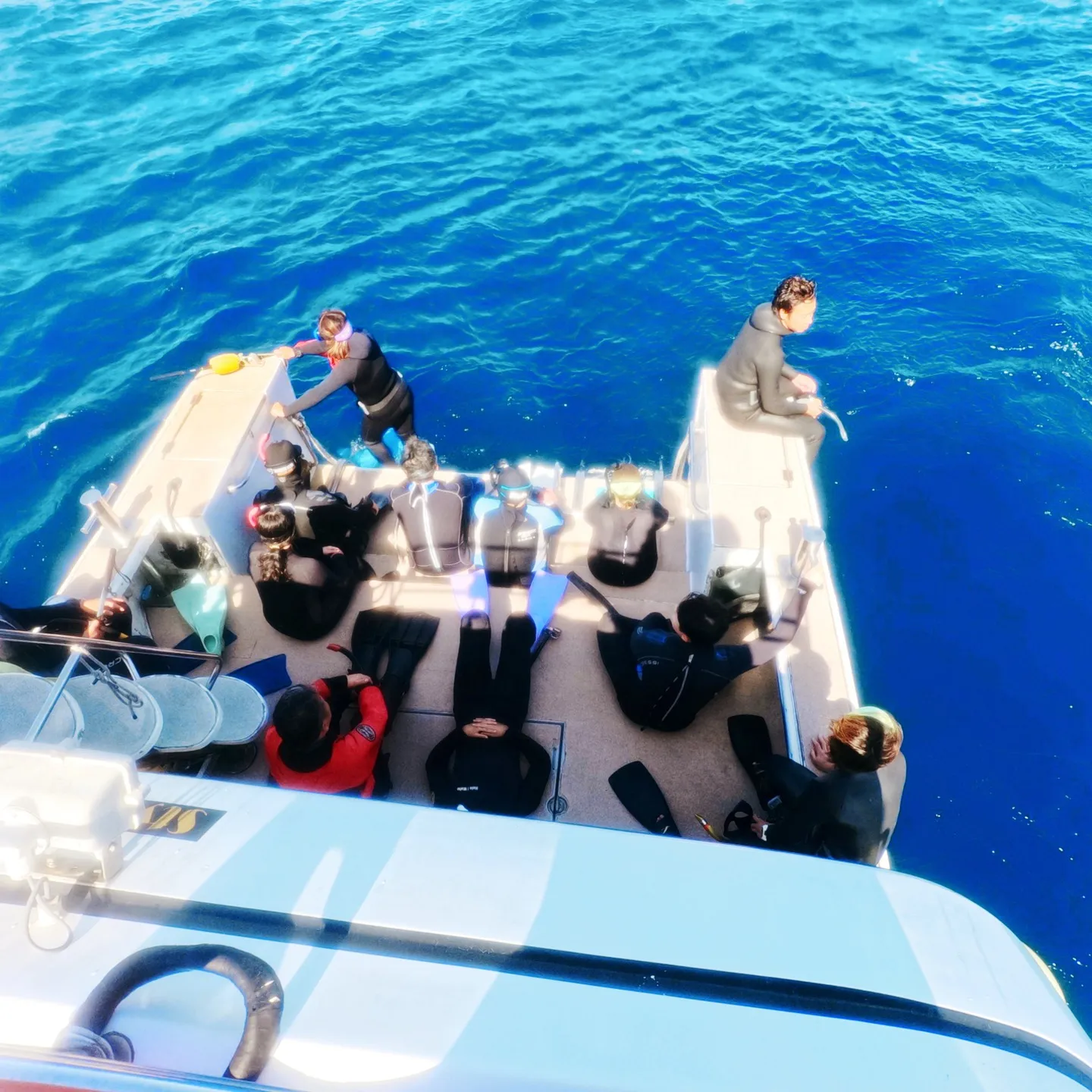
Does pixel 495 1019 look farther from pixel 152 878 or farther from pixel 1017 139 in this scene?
pixel 1017 139

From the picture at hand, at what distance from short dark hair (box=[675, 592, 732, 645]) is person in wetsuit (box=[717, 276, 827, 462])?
2411mm

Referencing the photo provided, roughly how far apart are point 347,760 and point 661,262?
869cm

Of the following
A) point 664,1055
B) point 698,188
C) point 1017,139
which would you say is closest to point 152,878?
point 664,1055

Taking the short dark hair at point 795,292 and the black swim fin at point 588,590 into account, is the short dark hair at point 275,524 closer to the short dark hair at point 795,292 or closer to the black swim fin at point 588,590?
the black swim fin at point 588,590

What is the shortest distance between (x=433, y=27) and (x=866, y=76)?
345 inches

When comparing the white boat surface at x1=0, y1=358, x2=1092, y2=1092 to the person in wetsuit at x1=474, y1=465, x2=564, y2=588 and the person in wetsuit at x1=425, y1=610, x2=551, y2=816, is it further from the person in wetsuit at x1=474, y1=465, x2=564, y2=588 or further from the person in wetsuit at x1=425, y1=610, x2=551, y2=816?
the person in wetsuit at x1=474, y1=465, x2=564, y2=588

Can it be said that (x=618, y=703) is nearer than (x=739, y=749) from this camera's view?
No

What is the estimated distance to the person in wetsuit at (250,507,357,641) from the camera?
14.1ft

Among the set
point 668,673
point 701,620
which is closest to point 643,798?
point 668,673

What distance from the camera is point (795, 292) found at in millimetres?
5203

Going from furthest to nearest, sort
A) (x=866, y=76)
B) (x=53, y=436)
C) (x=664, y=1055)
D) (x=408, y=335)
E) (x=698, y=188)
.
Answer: (x=866, y=76), (x=698, y=188), (x=408, y=335), (x=53, y=436), (x=664, y=1055)

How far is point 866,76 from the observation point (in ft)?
42.4

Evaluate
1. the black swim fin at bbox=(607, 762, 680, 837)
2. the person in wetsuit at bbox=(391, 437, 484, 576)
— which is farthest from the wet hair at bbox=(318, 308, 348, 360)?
the black swim fin at bbox=(607, 762, 680, 837)

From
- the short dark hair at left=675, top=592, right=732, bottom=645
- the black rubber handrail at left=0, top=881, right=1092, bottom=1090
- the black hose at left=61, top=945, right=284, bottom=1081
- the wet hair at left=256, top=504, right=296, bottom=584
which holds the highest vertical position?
the black hose at left=61, top=945, right=284, bottom=1081
